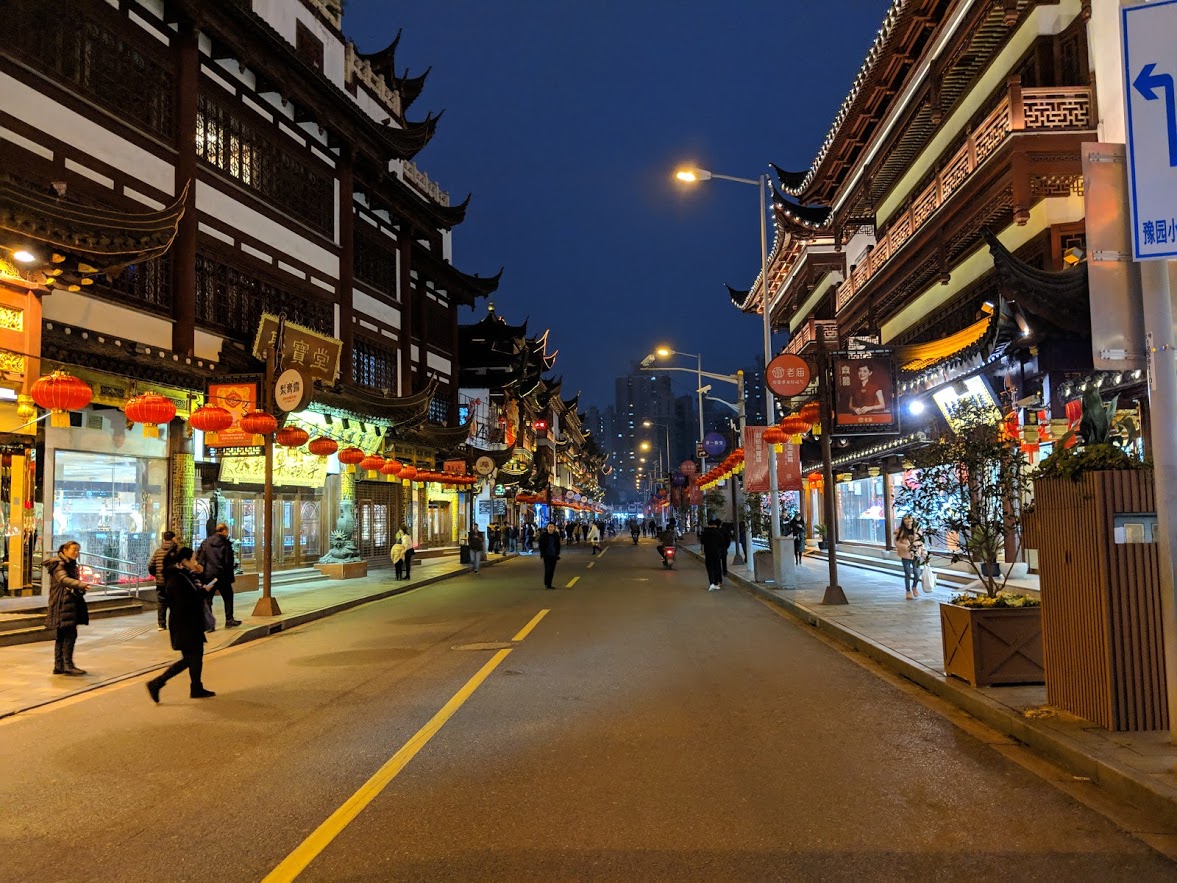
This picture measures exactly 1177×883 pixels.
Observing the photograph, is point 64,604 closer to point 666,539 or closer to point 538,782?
point 538,782

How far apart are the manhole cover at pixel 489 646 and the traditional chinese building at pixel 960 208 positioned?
26.3 ft

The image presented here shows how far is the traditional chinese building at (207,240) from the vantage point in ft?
53.9

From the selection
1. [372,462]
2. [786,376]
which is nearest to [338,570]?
[372,462]

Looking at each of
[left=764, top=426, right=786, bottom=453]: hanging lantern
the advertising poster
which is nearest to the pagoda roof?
the advertising poster

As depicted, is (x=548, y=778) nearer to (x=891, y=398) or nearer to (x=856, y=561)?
(x=891, y=398)

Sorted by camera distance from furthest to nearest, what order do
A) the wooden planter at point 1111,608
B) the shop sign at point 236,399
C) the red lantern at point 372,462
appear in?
the red lantern at point 372,462
the shop sign at point 236,399
the wooden planter at point 1111,608

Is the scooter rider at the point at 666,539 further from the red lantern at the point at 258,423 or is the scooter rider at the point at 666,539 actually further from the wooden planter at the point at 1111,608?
the wooden planter at the point at 1111,608

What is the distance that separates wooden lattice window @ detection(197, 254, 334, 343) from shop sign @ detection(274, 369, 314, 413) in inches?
191

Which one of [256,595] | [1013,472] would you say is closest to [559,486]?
[256,595]

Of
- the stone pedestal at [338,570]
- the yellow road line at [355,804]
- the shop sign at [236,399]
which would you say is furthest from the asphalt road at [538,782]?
the stone pedestal at [338,570]

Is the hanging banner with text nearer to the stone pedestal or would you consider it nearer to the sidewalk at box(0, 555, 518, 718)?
the sidewalk at box(0, 555, 518, 718)

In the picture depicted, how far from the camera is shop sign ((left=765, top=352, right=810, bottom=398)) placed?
18.4m

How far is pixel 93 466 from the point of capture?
17.6 meters

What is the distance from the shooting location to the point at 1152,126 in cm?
573
